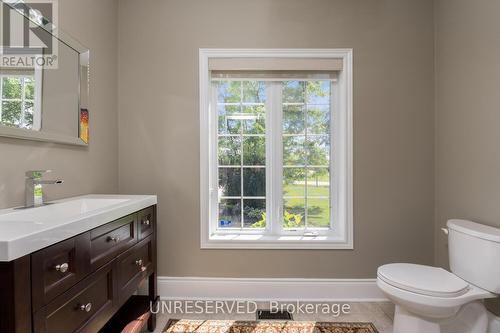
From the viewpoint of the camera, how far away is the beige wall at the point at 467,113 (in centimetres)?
163

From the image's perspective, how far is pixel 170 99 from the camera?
7.15 ft

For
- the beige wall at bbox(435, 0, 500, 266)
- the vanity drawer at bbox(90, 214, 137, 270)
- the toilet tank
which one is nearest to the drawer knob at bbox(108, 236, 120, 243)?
the vanity drawer at bbox(90, 214, 137, 270)

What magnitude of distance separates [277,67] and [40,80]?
152 cm

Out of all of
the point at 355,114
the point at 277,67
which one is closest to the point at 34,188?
the point at 277,67

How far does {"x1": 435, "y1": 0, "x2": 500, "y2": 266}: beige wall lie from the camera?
163 centimetres

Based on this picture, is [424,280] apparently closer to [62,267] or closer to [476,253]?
[476,253]

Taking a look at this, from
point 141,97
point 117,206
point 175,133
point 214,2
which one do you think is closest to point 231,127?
point 175,133

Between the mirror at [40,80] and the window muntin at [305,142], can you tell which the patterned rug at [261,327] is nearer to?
the window muntin at [305,142]

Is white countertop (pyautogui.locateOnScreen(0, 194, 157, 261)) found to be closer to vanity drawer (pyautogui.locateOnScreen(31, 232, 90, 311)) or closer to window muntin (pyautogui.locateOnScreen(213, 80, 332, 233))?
vanity drawer (pyautogui.locateOnScreen(31, 232, 90, 311))

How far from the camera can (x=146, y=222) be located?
1.70 meters

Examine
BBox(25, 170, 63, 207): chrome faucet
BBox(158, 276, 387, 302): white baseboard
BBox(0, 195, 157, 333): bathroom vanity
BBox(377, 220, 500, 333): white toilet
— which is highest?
BBox(25, 170, 63, 207): chrome faucet

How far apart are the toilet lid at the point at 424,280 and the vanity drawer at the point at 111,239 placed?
1.44m

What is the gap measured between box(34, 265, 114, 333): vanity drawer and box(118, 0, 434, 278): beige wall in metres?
0.96

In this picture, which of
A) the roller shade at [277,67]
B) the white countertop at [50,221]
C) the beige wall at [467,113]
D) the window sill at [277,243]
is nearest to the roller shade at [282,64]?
the roller shade at [277,67]
